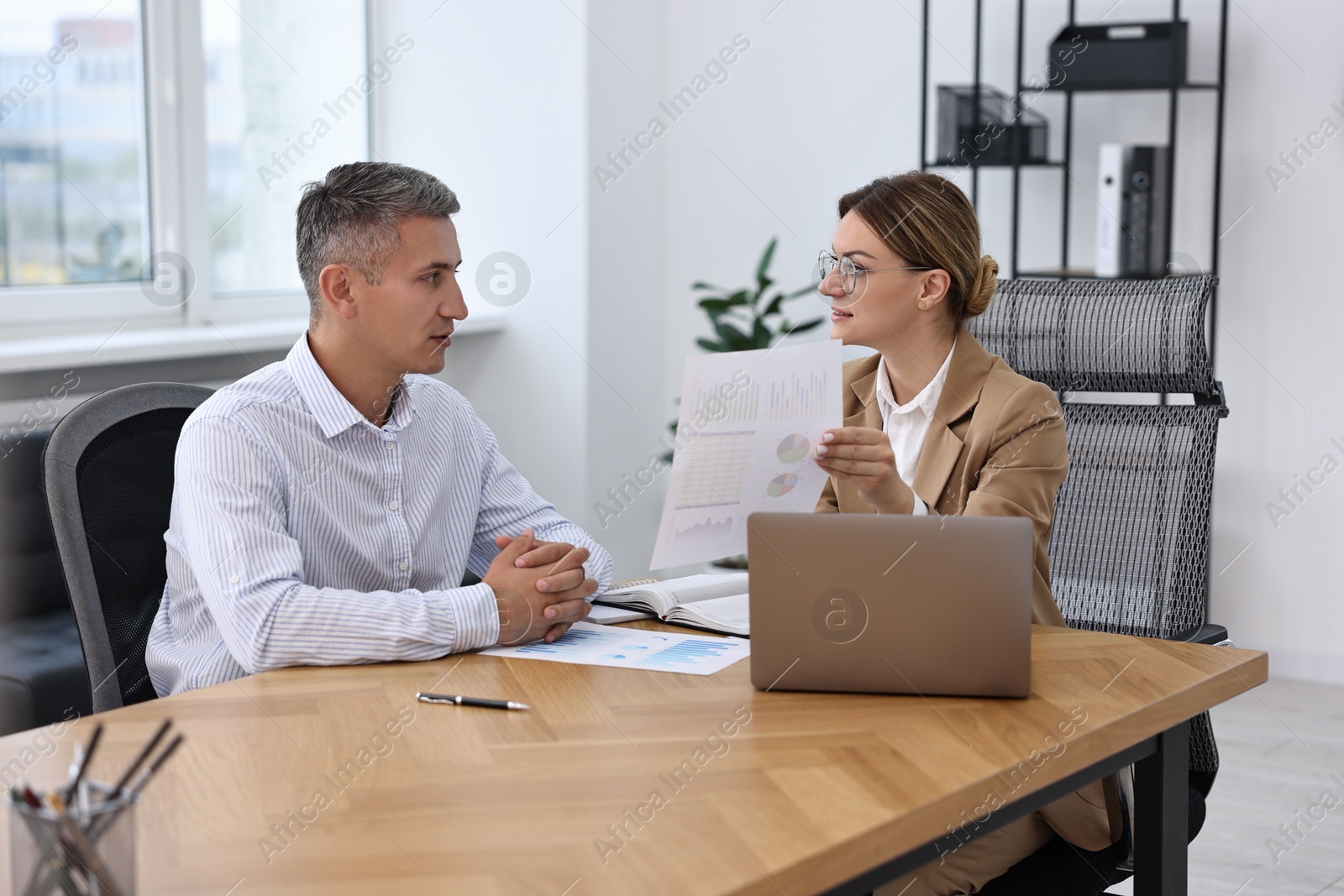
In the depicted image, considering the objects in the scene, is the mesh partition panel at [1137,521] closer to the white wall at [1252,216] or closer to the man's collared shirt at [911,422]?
the man's collared shirt at [911,422]

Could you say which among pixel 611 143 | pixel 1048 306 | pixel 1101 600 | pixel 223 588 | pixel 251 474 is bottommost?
pixel 1101 600

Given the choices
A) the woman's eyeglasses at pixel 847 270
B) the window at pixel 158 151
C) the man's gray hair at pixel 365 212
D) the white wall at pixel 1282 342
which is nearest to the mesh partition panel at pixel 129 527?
the man's gray hair at pixel 365 212

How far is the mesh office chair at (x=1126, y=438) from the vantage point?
6.59ft

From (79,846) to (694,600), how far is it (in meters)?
1.07

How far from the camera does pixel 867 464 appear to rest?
1.57 metres

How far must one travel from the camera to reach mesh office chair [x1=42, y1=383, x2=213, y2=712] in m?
1.62

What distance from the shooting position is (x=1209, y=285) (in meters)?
2.08

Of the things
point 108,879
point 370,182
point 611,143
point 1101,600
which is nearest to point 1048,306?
point 1101,600

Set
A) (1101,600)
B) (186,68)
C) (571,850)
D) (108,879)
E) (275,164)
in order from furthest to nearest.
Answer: (275,164) < (186,68) < (1101,600) < (571,850) < (108,879)

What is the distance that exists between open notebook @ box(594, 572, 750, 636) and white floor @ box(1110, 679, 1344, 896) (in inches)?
47.6

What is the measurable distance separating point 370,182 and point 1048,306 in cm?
111

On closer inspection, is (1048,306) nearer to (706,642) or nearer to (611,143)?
(706,642)

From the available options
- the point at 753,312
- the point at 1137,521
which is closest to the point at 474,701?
the point at 1137,521

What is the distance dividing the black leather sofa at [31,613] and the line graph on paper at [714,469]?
1310mm
